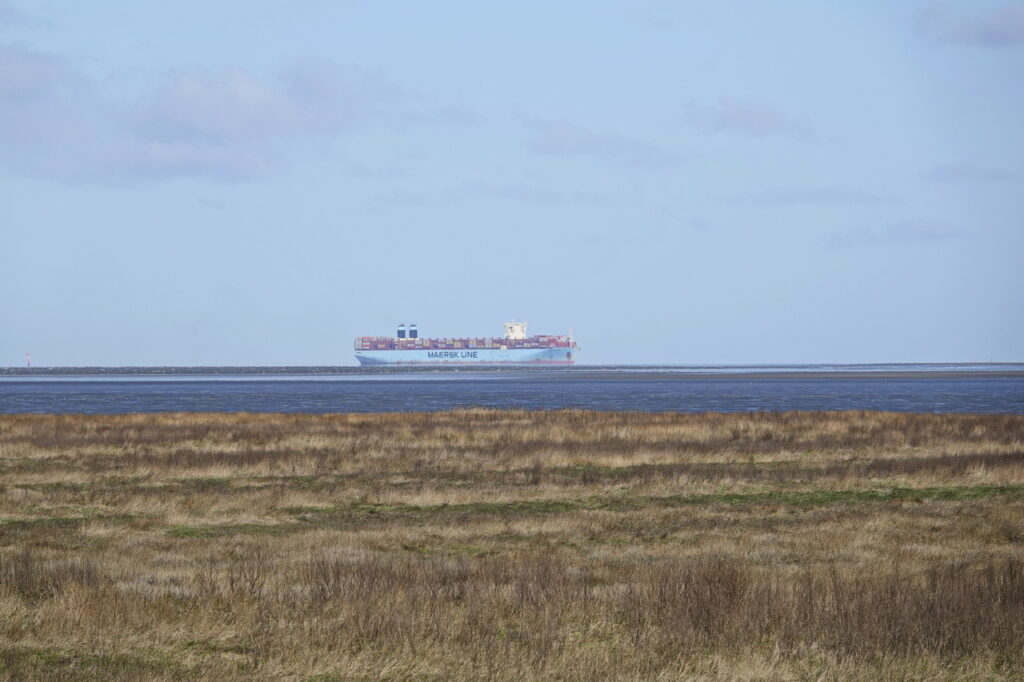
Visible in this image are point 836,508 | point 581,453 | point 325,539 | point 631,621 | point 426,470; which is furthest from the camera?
point 581,453

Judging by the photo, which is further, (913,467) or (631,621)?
(913,467)

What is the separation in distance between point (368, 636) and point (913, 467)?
1876cm

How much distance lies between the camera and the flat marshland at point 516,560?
9953mm

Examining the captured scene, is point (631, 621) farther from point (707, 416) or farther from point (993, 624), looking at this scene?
point (707, 416)

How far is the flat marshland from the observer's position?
9953 millimetres

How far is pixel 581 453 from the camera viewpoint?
102 feet

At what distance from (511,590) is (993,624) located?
4.65 metres

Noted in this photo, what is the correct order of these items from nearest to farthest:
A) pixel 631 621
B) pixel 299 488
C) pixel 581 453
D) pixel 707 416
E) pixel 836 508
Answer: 1. pixel 631 621
2. pixel 836 508
3. pixel 299 488
4. pixel 581 453
5. pixel 707 416

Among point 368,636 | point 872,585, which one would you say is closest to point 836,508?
point 872,585

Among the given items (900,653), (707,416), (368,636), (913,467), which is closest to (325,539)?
(368,636)

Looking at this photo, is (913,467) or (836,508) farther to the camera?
(913,467)

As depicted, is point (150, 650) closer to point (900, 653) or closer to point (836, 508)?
point (900, 653)

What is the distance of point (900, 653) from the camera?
391 inches

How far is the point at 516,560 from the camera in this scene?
14664 millimetres
